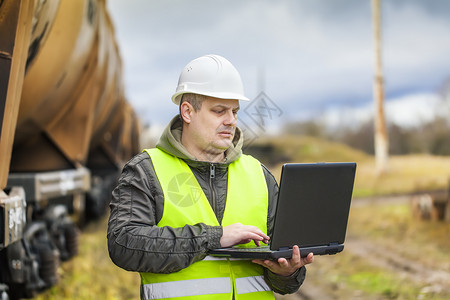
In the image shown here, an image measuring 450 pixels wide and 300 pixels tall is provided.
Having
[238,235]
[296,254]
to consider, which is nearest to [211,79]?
[238,235]

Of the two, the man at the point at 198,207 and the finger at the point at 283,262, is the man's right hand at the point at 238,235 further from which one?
the finger at the point at 283,262

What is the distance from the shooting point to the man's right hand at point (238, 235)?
2084 mm

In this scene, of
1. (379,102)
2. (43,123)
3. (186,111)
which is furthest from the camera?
(379,102)

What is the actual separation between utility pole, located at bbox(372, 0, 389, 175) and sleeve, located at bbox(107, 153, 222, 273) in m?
18.3

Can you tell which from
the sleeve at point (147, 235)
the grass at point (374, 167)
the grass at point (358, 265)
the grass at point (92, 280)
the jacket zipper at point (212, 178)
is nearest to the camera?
the sleeve at point (147, 235)

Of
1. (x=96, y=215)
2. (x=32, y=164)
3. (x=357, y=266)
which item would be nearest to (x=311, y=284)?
(x=357, y=266)

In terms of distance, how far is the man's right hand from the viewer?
2.08 meters

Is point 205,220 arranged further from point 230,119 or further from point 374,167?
point 374,167

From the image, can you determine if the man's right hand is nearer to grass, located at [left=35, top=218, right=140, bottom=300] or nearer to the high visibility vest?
the high visibility vest

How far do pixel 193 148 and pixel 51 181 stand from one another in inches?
157

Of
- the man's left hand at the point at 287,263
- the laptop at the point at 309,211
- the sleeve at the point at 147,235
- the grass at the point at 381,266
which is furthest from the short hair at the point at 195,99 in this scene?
the grass at the point at 381,266

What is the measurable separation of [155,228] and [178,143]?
1.31ft

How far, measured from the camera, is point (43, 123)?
6465mm

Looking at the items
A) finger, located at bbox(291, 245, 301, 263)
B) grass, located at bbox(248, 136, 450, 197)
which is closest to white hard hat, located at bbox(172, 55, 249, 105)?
finger, located at bbox(291, 245, 301, 263)
